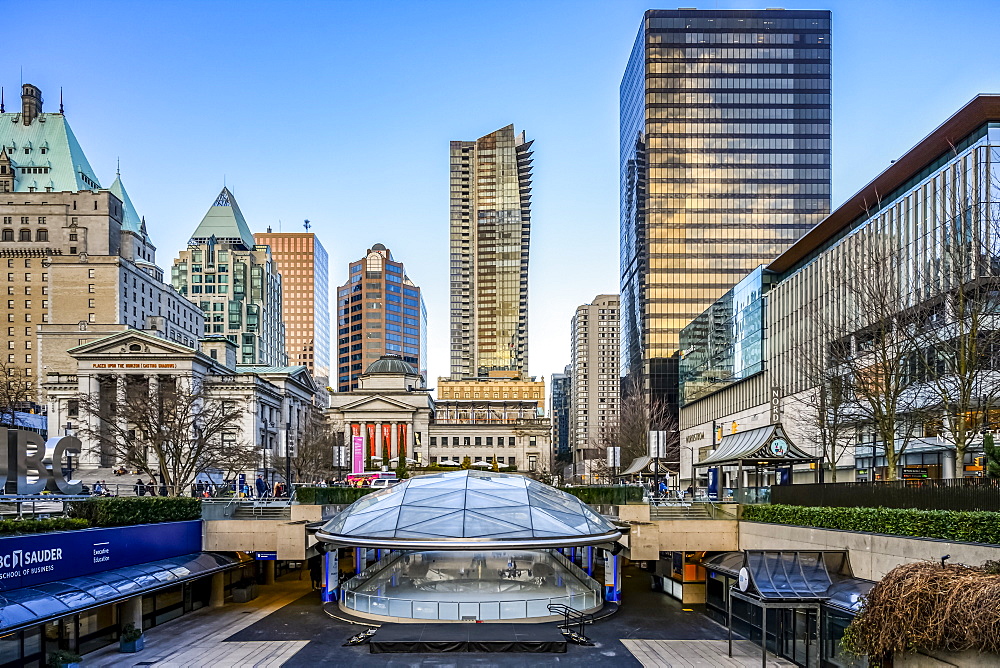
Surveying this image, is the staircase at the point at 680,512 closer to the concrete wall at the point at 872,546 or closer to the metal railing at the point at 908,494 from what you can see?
the concrete wall at the point at 872,546

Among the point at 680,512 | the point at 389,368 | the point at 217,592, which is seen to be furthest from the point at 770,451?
the point at 389,368

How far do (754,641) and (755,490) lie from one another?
33.4 feet

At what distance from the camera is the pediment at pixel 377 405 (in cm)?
13212

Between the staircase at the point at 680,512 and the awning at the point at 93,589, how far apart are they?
2023 cm

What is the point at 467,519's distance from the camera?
30.8 metres

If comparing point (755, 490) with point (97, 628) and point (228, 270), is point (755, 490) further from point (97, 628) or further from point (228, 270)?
point (228, 270)

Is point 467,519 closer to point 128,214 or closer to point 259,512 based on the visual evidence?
point 259,512

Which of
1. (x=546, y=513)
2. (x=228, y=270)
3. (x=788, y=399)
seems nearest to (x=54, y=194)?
(x=228, y=270)

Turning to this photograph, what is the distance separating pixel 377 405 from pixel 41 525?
353ft

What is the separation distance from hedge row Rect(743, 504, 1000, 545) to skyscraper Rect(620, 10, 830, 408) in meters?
95.8

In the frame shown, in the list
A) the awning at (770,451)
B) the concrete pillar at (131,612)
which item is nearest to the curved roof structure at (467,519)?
the concrete pillar at (131,612)

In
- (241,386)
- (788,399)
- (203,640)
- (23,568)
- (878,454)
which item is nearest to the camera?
(23,568)

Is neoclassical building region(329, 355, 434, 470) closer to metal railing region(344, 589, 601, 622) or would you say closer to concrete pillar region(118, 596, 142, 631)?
metal railing region(344, 589, 601, 622)

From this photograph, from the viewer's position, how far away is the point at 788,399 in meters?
70.4
